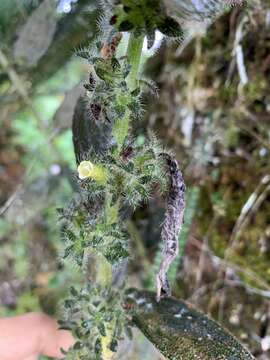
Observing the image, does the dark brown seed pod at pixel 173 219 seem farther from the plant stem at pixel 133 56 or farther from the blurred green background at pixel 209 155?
the blurred green background at pixel 209 155

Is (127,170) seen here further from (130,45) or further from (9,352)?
(9,352)

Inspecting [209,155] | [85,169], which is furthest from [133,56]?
[209,155]

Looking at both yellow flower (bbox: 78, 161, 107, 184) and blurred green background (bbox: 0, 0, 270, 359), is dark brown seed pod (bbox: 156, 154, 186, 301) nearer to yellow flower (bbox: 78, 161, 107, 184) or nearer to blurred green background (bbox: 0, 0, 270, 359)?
yellow flower (bbox: 78, 161, 107, 184)

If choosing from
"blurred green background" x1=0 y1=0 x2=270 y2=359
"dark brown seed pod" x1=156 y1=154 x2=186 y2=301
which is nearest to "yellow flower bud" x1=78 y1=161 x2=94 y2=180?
"dark brown seed pod" x1=156 y1=154 x2=186 y2=301

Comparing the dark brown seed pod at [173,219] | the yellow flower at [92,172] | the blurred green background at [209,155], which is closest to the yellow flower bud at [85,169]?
the yellow flower at [92,172]

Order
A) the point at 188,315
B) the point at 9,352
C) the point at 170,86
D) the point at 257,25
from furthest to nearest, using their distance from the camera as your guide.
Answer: the point at 170,86 → the point at 257,25 → the point at 9,352 → the point at 188,315

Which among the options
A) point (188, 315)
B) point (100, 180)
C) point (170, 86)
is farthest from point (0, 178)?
point (100, 180)
